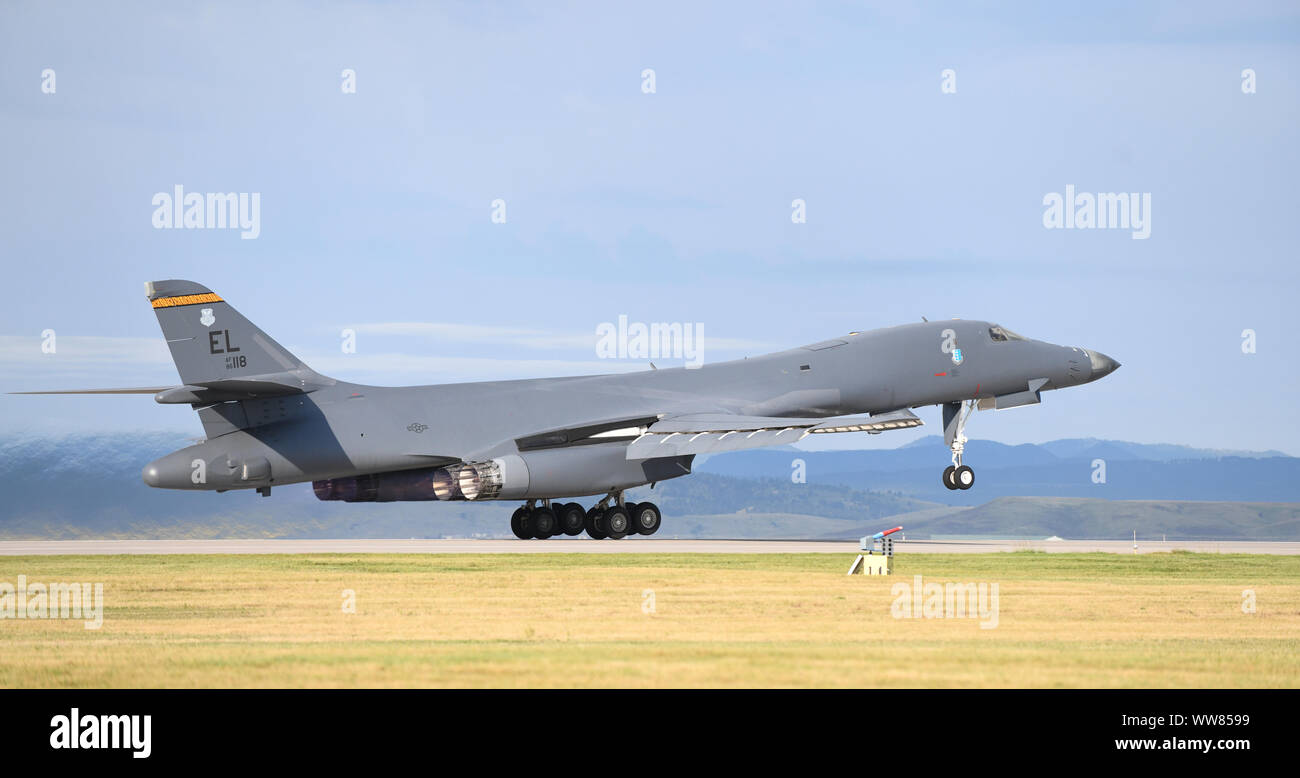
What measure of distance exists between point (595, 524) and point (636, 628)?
1903 centimetres

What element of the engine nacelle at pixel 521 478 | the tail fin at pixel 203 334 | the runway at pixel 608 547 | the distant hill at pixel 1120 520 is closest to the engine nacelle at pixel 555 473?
the engine nacelle at pixel 521 478

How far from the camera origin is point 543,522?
37406mm

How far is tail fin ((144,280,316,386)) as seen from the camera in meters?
33.2

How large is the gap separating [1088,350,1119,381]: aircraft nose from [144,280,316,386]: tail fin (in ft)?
75.5

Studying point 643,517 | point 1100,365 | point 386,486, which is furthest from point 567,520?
point 1100,365

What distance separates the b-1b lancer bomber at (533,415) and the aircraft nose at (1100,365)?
3.35 meters

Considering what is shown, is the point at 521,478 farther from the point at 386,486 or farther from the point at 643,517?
the point at 643,517

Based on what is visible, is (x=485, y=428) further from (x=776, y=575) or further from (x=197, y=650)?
(x=197, y=650)

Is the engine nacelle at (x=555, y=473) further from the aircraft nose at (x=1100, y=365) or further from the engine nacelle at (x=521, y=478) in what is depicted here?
the aircraft nose at (x=1100, y=365)

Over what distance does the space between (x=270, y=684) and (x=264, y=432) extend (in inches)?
820

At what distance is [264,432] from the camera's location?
110ft

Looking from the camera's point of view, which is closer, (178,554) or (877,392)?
(178,554)

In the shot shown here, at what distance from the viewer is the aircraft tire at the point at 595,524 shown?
37.0 m
